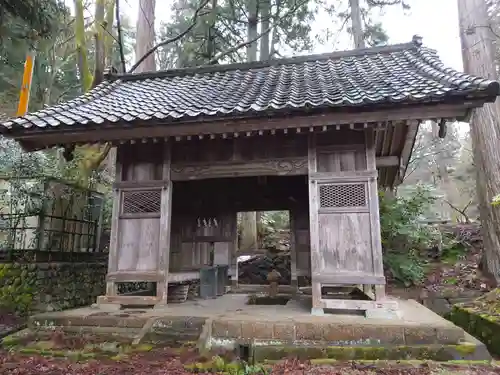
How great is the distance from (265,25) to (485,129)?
10222 millimetres

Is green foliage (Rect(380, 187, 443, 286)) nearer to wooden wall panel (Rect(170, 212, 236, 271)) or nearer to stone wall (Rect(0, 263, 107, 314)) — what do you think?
wooden wall panel (Rect(170, 212, 236, 271))

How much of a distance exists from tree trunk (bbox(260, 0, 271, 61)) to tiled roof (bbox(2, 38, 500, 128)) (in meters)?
7.12

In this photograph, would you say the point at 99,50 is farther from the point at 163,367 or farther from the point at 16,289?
the point at 163,367

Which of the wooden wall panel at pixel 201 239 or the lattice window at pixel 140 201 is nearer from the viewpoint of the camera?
Answer: the lattice window at pixel 140 201

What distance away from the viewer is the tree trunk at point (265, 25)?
47.5 ft

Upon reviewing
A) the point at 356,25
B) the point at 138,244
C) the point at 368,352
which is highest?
the point at 356,25

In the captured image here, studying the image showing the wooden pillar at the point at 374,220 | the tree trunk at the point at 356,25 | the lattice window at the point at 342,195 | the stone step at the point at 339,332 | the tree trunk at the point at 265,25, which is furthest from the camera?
the tree trunk at the point at 265,25

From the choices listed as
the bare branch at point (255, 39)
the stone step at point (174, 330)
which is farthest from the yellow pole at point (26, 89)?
Answer: the stone step at point (174, 330)

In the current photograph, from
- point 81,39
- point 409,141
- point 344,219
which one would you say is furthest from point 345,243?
point 81,39

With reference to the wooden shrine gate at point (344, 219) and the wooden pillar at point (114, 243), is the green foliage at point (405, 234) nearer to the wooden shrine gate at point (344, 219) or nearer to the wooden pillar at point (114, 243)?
the wooden shrine gate at point (344, 219)

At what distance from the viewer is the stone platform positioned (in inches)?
161

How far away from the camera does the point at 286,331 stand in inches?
173

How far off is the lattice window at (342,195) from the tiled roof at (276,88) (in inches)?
50.5

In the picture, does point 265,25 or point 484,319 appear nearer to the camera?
point 484,319
